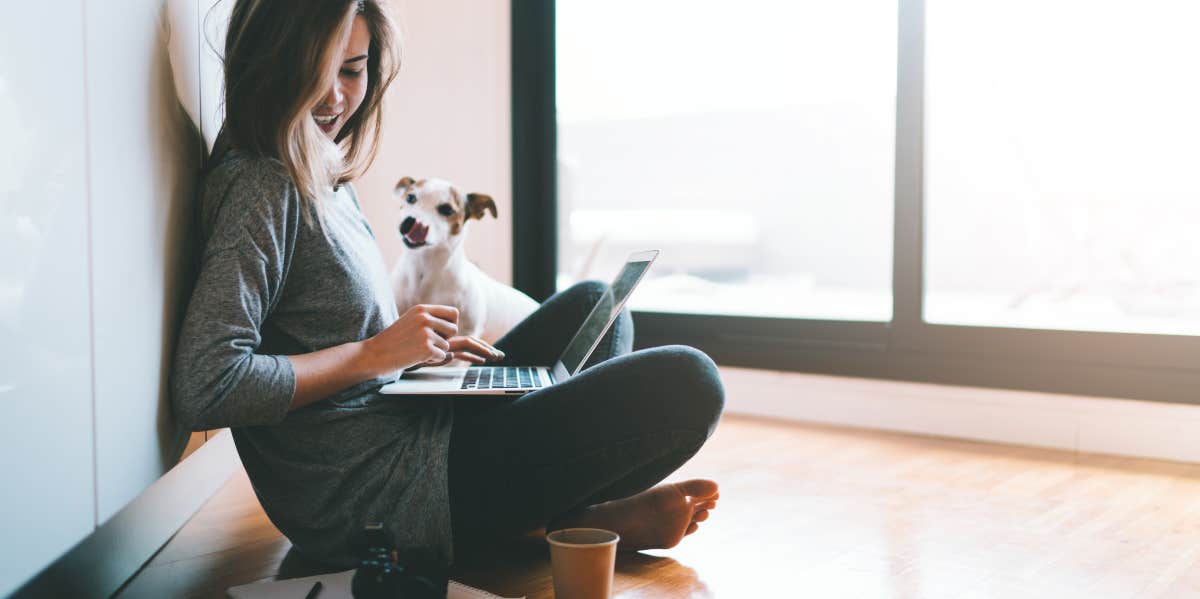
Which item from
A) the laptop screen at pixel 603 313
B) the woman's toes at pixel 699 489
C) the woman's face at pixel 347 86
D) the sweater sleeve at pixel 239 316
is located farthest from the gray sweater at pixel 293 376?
the woman's toes at pixel 699 489

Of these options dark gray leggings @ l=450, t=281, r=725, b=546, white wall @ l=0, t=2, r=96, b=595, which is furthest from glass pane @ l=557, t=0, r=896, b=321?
white wall @ l=0, t=2, r=96, b=595

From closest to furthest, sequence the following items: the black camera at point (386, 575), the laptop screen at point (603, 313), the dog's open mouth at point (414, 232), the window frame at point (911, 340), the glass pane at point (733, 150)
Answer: the black camera at point (386, 575)
the laptop screen at point (603, 313)
the dog's open mouth at point (414, 232)
the window frame at point (911, 340)
the glass pane at point (733, 150)

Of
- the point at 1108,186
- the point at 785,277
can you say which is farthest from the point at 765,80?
the point at 1108,186

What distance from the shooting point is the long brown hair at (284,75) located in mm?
1108

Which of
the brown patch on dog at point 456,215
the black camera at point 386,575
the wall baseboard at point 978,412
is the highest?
the brown patch on dog at point 456,215

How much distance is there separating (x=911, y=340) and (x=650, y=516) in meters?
1.43

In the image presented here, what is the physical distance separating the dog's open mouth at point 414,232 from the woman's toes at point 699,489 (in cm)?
99

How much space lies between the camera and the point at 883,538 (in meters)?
1.60

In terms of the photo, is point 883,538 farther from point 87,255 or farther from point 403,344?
point 87,255

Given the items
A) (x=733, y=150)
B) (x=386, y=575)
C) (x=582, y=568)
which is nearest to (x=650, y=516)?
(x=582, y=568)

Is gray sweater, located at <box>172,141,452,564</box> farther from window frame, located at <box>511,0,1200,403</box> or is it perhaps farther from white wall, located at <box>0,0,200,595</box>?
window frame, located at <box>511,0,1200,403</box>

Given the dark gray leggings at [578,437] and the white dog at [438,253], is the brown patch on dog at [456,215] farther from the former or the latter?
the dark gray leggings at [578,437]

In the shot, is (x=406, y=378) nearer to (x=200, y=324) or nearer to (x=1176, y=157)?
(x=200, y=324)

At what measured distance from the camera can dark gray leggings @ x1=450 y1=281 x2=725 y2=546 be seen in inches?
48.9
